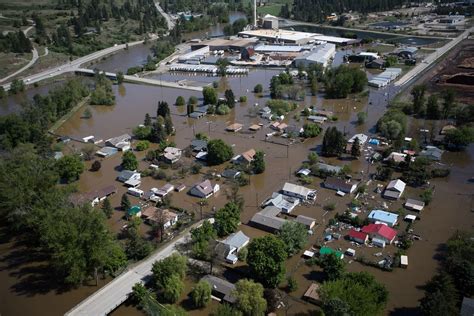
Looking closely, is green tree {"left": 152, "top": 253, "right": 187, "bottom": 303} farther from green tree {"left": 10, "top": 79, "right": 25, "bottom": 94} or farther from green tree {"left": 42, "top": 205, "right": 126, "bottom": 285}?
green tree {"left": 10, "top": 79, "right": 25, "bottom": 94}

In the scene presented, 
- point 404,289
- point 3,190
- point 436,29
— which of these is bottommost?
point 404,289

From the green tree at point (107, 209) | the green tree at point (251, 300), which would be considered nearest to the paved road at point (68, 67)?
the green tree at point (107, 209)

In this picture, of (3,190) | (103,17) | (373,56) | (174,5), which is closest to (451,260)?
(3,190)

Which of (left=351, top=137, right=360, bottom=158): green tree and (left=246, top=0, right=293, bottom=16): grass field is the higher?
(left=246, top=0, right=293, bottom=16): grass field

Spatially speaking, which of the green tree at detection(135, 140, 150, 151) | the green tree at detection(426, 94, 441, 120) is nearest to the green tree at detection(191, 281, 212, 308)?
the green tree at detection(135, 140, 150, 151)

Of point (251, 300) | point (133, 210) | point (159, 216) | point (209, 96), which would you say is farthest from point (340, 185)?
point (209, 96)

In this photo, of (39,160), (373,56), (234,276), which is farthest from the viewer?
(373,56)

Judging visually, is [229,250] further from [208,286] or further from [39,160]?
[39,160]
